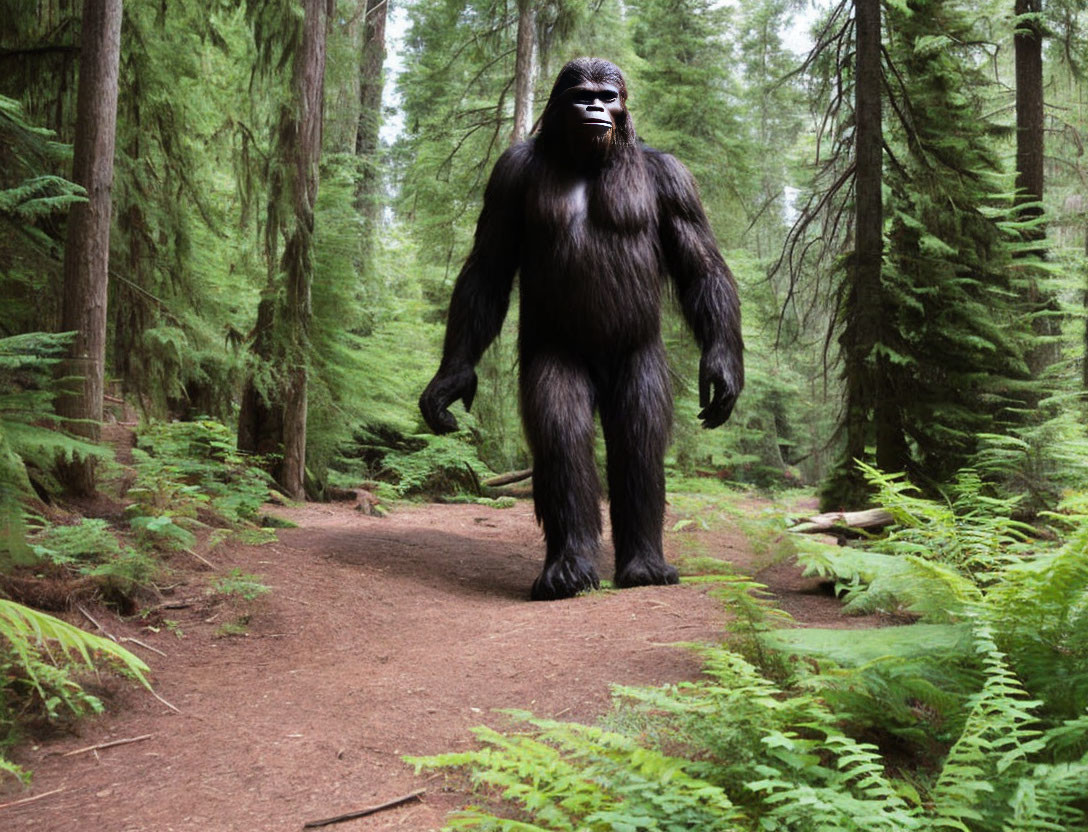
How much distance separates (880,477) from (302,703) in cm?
227

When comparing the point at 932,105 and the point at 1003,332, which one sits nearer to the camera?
the point at 1003,332

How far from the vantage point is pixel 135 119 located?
571 cm

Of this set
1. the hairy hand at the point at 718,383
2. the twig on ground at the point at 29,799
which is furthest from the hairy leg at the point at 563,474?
the twig on ground at the point at 29,799

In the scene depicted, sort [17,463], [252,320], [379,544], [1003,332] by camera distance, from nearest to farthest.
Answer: [17,463] < [379,544] < [1003,332] < [252,320]

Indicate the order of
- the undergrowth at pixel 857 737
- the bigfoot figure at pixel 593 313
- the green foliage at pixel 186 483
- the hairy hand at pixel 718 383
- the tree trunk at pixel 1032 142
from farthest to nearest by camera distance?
the tree trunk at pixel 1032 142 < the hairy hand at pixel 718 383 < the bigfoot figure at pixel 593 313 < the green foliage at pixel 186 483 < the undergrowth at pixel 857 737

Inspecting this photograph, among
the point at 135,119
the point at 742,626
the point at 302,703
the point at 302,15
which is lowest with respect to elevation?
the point at 302,703

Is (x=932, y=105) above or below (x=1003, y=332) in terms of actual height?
above

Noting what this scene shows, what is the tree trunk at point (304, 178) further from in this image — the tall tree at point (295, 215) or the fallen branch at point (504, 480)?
the fallen branch at point (504, 480)

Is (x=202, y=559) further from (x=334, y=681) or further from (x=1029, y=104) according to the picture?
(x=1029, y=104)

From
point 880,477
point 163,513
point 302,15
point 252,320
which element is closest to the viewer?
point 880,477

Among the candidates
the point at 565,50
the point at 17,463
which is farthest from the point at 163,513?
the point at 565,50

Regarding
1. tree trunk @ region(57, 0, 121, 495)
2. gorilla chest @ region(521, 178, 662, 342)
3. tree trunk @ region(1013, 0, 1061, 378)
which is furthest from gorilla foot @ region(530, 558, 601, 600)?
tree trunk @ region(1013, 0, 1061, 378)

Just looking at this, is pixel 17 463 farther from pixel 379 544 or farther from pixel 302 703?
pixel 379 544

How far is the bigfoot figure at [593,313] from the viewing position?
4.58 m
